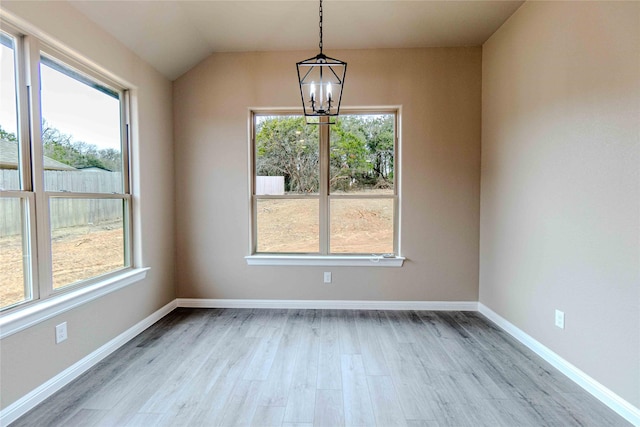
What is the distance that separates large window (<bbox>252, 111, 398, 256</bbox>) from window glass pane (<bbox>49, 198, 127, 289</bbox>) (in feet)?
4.44

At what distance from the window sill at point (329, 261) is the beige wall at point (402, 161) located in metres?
0.07

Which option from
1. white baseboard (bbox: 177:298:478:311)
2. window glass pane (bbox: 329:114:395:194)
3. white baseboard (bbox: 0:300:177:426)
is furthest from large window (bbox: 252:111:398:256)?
white baseboard (bbox: 0:300:177:426)

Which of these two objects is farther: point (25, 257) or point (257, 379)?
point (257, 379)

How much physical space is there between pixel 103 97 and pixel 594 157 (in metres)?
3.81

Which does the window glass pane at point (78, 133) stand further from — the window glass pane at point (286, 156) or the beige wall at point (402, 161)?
the window glass pane at point (286, 156)

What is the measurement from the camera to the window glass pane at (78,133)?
1998 millimetres

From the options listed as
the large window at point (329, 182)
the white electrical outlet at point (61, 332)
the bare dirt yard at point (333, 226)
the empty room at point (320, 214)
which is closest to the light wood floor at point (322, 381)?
the empty room at point (320, 214)

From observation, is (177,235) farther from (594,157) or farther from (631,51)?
(631,51)

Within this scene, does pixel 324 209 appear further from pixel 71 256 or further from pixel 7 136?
pixel 7 136

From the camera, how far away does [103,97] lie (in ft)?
8.22

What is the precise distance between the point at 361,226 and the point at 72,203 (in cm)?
268

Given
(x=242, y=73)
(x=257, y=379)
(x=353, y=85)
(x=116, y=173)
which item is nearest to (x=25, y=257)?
(x=116, y=173)

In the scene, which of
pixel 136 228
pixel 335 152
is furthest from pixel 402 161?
pixel 136 228

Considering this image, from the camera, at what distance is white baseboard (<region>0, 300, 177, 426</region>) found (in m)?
1.65
